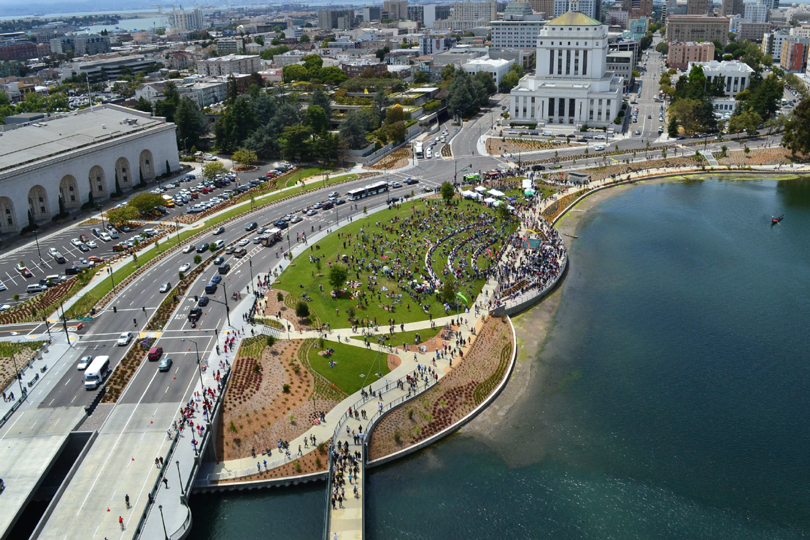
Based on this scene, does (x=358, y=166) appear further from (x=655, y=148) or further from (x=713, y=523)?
(x=713, y=523)

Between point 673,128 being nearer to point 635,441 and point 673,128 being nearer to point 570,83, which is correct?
point 570,83

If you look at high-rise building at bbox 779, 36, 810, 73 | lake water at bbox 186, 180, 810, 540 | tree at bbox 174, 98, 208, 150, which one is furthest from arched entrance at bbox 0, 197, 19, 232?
high-rise building at bbox 779, 36, 810, 73

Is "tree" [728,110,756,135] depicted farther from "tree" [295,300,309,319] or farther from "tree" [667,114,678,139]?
"tree" [295,300,309,319]

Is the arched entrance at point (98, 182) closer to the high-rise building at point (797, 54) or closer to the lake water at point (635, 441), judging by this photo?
the lake water at point (635, 441)

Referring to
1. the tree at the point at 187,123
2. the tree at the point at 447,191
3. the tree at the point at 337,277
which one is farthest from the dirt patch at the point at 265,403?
the tree at the point at 187,123

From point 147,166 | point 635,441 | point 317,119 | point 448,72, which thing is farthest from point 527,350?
point 448,72
